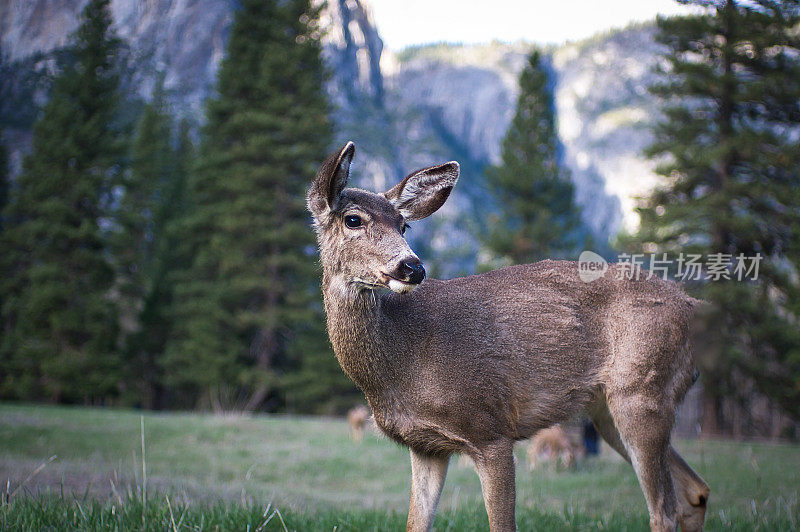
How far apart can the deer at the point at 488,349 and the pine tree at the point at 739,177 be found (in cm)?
1112

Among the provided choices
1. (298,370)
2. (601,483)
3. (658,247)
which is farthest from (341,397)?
(601,483)

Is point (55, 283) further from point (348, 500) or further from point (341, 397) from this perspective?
point (348, 500)

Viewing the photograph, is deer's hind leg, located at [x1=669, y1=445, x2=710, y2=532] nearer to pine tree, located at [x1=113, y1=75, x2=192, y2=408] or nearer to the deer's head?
the deer's head

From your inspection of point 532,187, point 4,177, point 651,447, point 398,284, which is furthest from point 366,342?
point 4,177

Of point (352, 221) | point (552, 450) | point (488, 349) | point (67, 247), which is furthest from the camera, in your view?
point (67, 247)

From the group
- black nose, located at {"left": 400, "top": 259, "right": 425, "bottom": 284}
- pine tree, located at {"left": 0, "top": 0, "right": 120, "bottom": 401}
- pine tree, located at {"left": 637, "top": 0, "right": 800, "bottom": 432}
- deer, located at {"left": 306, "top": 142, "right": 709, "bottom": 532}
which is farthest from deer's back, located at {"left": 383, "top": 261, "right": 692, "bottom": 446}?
pine tree, located at {"left": 0, "top": 0, "right": 120, "bottom": 401}

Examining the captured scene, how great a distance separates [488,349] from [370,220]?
941 millimetres

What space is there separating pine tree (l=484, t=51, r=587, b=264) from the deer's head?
1738cm

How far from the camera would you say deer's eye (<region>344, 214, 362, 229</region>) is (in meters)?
3.36

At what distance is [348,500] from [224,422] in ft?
18.9

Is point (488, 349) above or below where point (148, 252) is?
below

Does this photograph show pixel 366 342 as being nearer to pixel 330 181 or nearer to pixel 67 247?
pixel 330 181

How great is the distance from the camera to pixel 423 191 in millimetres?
3713

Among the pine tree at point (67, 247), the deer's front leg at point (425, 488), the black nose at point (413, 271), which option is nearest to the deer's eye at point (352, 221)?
the black nose at point (413, 271)
